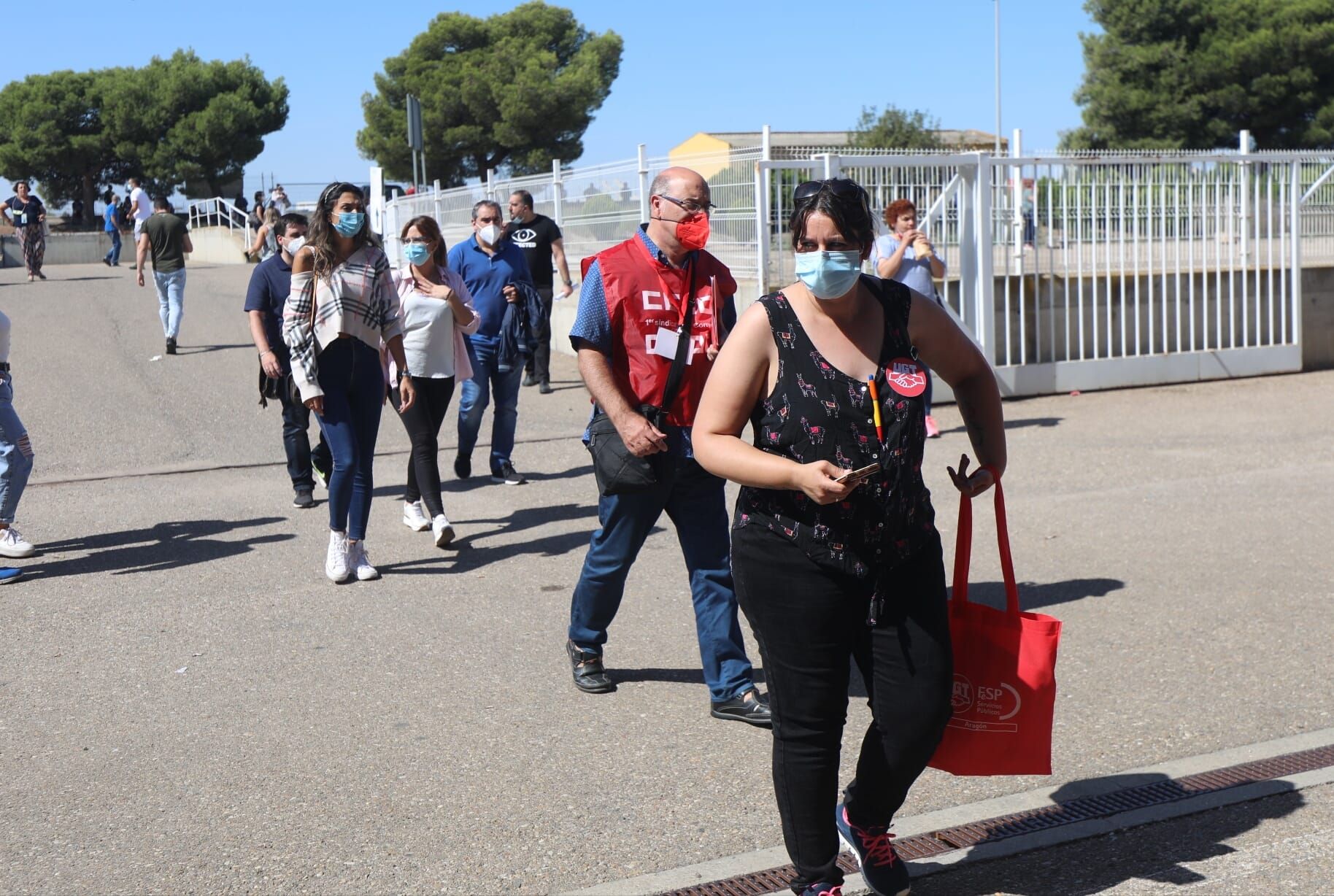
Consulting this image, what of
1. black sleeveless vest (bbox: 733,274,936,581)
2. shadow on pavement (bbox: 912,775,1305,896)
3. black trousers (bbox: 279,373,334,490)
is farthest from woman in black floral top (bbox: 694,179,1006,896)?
black trousers (bbox: 279,373,334,490)

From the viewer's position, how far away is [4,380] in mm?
7238

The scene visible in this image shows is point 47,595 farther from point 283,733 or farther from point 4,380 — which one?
point 283,733

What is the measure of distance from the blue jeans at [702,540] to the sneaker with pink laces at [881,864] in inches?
54.9

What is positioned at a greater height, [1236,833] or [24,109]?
[24,109]

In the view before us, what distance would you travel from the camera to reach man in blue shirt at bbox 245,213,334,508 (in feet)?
26.4

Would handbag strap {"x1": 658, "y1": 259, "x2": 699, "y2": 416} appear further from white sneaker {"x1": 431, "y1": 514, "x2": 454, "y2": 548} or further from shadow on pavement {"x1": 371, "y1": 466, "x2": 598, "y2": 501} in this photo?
shadow on pavement {"x1": 371, "y1": 466, "x2": 598, "y2": 501}

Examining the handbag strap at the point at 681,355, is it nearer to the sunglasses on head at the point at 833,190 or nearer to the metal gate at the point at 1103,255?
the sunglasses on head at the point at 833,190

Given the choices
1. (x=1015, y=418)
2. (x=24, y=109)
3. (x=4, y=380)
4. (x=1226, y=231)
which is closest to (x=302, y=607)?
(x=4, y=380)

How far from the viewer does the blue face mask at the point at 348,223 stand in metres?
6.52

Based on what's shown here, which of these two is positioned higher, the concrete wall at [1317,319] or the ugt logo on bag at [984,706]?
the concrete wall at [1317,319]

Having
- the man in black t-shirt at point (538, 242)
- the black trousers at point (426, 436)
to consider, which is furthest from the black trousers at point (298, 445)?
the man in black t-shirt at point (538, 242)

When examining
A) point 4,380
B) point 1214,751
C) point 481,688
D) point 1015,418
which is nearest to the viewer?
point 1214,751

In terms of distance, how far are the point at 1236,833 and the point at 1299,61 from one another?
48.3 m

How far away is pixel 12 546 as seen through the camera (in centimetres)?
737
